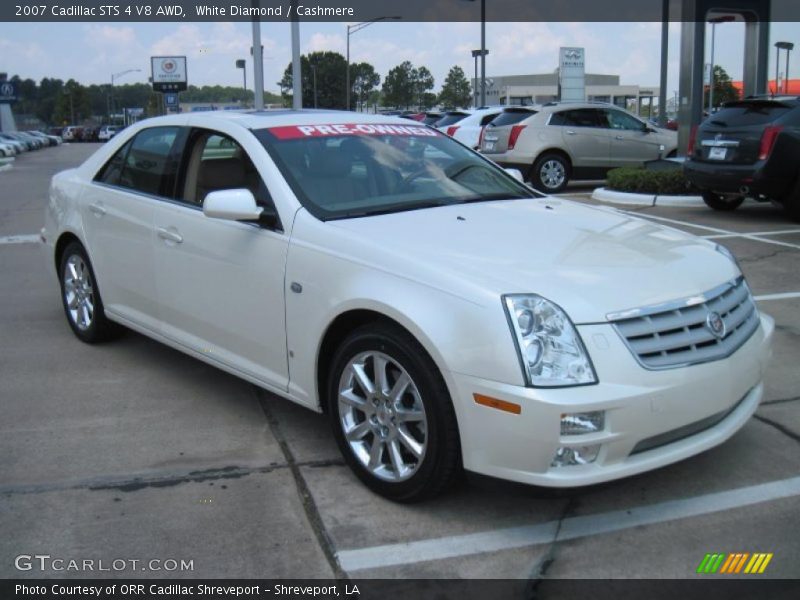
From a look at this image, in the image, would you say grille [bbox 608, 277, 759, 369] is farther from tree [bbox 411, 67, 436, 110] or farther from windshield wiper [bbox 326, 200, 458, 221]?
tree [bbox 411, 67, 436, 110]

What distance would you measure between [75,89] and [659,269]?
12886 cm

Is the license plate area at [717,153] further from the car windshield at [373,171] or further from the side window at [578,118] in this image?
the car windshield at [373,171]

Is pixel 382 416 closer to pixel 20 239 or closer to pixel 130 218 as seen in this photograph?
pixel 130 218

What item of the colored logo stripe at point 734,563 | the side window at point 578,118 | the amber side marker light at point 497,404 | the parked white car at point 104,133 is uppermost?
the parked white car at point 104,133

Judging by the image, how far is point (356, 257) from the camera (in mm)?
3609

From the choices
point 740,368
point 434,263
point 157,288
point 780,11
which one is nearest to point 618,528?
point 740,368

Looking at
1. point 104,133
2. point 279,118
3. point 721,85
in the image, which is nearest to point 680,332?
point 279,118

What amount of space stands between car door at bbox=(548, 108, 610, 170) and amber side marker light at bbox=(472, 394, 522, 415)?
12.8 meters

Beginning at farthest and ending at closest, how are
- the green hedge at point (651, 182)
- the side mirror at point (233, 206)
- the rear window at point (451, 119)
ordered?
1. the rear window at point (451, 119)
2. the green hedge at point (651, 182)
3. the side mirror at point (233, 206)

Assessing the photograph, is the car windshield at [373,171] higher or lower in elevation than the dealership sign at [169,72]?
lower

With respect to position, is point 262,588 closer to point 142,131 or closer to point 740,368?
point 740,368

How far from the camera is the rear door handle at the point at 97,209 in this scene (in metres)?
5.43

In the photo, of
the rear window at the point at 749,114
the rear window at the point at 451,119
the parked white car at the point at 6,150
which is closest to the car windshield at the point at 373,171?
the rear window at the point at 749,114

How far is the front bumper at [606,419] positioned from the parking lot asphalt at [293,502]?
0.11m
